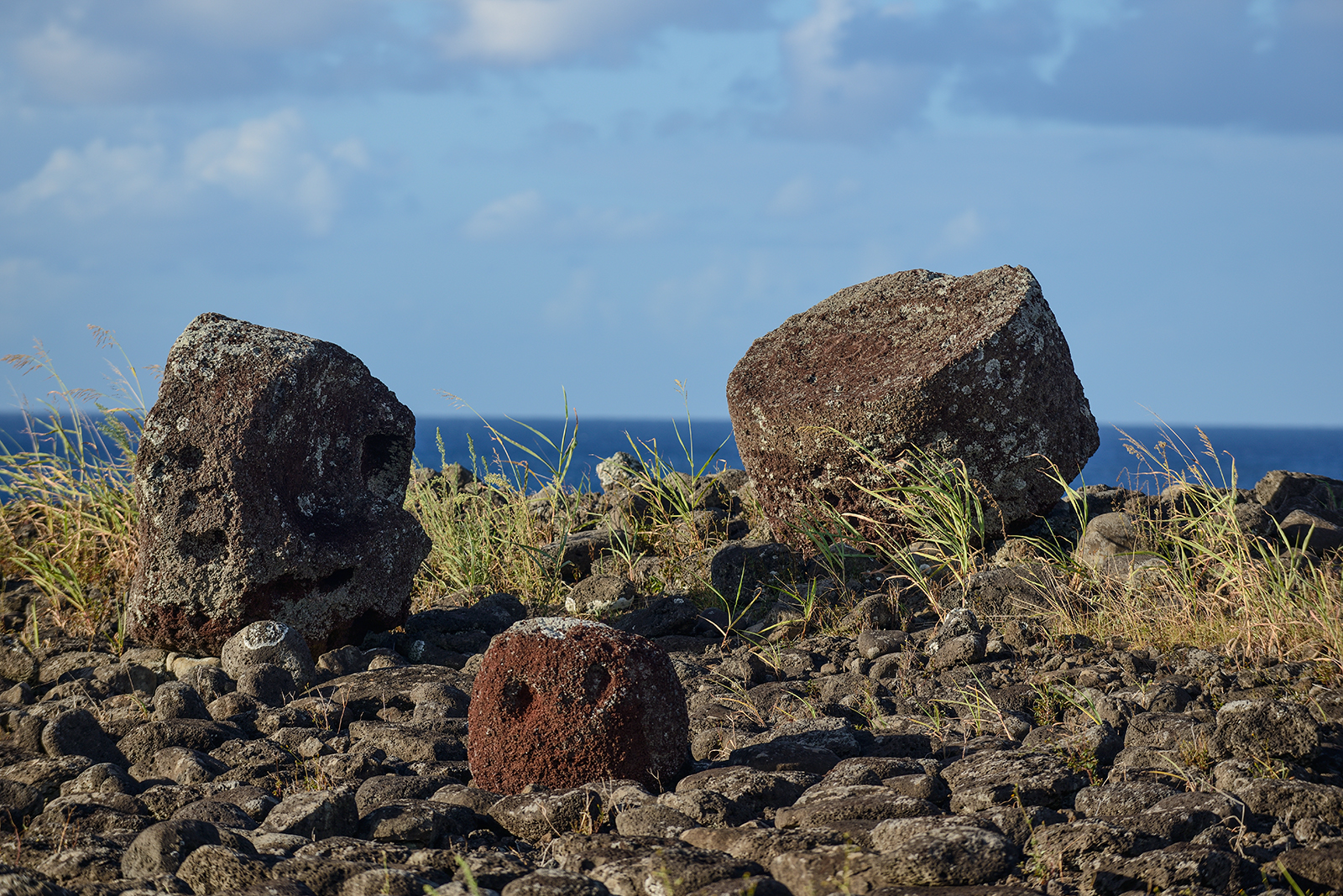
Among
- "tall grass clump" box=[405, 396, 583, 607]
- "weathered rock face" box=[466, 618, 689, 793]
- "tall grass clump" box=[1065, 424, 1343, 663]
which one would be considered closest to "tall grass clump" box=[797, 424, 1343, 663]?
"tall grass clump" box=[1065, 424, 1343, 663]

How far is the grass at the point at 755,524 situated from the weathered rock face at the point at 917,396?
0.12 metres

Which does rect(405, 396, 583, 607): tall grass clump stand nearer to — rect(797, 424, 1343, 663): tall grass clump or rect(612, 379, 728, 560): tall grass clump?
rect(612, 379, 728, 560): tall grass clump

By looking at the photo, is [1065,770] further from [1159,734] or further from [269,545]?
[269,545]

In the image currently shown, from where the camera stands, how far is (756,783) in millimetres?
3275

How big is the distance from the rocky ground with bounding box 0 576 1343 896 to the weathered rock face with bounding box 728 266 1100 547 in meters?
1.24

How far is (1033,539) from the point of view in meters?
5.86

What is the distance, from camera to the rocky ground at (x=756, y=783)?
268 cm

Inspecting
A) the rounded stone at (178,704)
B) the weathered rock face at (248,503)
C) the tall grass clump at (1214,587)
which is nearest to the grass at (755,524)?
the tall grass clump at (1214,587)

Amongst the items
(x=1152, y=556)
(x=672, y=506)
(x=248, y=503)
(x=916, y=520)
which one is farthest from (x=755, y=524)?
(x=248, y=503)

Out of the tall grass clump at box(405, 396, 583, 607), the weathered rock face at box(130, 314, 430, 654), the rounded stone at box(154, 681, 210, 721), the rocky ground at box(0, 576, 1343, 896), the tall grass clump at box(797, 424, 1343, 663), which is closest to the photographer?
the rocky ground at box(0, 576, 1343, 896)

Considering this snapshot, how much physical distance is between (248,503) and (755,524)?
318 cm

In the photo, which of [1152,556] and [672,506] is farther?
[672,506]

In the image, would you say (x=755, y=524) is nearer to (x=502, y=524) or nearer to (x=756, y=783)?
(x=502, y=524)

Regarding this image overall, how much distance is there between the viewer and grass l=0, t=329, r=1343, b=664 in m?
4.91
